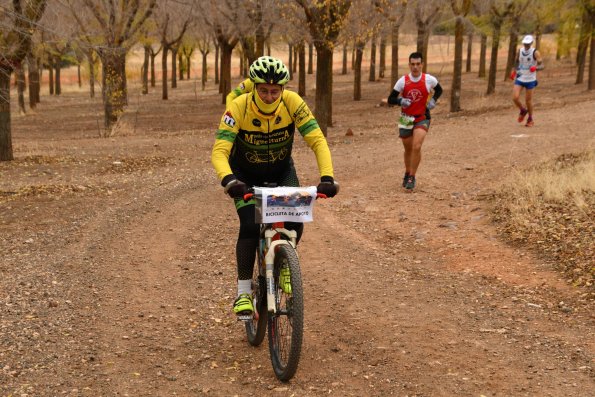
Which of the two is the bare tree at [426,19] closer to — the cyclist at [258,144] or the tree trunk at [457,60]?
the tree trunk at [457,60]

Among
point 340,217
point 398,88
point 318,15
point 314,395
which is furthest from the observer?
point 318,15

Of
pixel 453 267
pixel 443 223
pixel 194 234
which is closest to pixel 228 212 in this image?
pixel 194 234

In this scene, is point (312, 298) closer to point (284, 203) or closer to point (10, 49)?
point (284, 203)

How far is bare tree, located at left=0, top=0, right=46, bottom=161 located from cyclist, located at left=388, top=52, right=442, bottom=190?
710 cm

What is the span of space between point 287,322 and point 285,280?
29cm

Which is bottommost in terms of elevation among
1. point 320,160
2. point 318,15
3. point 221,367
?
point 221,367

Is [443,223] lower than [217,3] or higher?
lower

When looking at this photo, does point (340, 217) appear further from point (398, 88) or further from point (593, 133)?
point (593, 133)

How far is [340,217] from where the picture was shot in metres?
10.1

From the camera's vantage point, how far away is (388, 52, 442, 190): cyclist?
1079 centimetres

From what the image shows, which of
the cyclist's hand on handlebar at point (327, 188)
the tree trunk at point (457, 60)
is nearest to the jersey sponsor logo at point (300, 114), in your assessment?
the cyclist's hand on handlebar at point (327, 188)

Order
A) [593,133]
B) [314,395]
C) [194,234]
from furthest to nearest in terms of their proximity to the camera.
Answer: [593,133] < [194,234] < [314,395]

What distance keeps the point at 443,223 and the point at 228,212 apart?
3.19m

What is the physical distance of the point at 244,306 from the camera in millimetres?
5320
